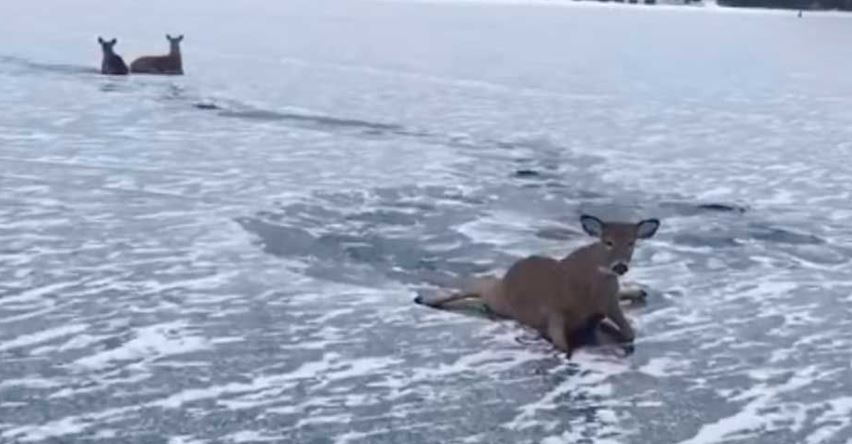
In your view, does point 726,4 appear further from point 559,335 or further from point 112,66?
point 559,335

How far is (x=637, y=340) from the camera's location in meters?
6.06

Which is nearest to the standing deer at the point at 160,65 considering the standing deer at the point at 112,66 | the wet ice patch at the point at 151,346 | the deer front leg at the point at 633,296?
the standing deer at the point at 112,66

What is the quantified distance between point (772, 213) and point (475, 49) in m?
19.5

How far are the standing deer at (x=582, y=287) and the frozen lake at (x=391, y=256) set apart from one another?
0.11m

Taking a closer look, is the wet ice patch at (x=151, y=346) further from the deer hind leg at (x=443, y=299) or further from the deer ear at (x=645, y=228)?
the deer ear at (x=645, y=228)

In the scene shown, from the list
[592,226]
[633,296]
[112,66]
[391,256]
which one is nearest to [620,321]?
[592,226]

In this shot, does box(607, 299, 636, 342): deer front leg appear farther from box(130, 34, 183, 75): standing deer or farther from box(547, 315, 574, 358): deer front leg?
box(130, 34, 183, 75): standing deer

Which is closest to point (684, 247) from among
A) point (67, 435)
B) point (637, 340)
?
point (637, 340)

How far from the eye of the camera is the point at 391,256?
7.69 m

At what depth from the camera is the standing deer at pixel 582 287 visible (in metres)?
5.87

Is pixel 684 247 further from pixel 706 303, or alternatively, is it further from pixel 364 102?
pixel 364 102

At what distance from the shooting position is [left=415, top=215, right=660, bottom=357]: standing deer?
19.2 feet

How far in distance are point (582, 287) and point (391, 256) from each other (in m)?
Result: 1.96

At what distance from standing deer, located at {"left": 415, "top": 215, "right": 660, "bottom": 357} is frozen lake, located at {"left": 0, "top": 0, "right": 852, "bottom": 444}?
0.11 meters
